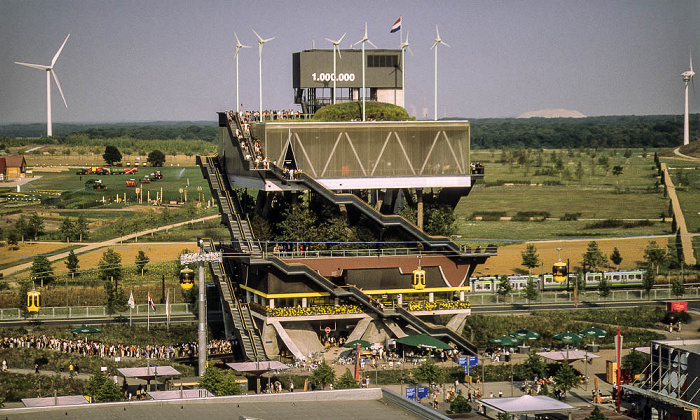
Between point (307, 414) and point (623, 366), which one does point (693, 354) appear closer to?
point (623, 366)

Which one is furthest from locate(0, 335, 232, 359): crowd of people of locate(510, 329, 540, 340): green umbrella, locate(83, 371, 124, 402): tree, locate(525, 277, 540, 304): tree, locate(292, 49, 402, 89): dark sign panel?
locate(525, 277, 540, 304): tree

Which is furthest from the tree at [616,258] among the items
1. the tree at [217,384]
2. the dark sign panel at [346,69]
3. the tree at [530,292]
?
the tree at [217,384]

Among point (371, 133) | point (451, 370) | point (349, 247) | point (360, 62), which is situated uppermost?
point (360, 62)

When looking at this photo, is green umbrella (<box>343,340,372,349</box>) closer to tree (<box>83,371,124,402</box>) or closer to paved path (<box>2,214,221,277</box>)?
tree (<box>83,371,124,402</box>)

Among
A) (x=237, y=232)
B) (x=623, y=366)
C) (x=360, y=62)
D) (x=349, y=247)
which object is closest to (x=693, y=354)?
(x=623, y=366)

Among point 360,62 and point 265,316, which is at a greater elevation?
point 360,62

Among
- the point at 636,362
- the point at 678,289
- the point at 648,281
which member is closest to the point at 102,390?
the point at 636,362
